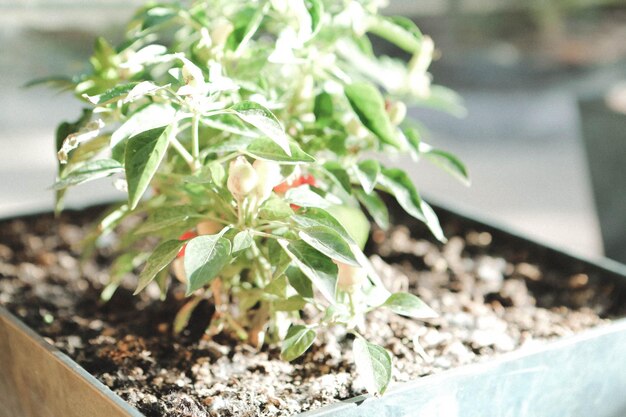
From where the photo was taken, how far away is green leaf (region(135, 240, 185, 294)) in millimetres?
654

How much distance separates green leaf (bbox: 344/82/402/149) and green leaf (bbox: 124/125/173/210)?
0.59 ft

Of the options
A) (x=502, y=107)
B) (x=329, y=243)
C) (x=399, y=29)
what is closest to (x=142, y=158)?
(x=329, y=243)

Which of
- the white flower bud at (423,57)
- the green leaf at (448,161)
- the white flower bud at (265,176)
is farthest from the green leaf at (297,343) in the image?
the white flower bud at (423,57)

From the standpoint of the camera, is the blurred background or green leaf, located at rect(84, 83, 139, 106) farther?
the blurred background

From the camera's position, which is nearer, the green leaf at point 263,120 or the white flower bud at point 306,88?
the green leaf at point 263,120

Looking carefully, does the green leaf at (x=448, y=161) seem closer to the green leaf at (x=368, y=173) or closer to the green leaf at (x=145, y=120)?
the green leaf at (x=368, y=173)

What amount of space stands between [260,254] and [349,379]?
0.14m

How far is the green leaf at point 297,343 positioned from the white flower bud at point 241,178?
12cm

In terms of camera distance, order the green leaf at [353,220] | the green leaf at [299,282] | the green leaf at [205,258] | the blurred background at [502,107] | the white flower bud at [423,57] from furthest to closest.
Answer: the blurred background at [502,107]
the white flower bud at [423,57]
the green leaf at [353,220]
the green leaf at [299,282]
the green leaf at [205,258]

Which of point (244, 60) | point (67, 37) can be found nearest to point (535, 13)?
point (67, 37)

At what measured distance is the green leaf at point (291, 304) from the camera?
75 cm

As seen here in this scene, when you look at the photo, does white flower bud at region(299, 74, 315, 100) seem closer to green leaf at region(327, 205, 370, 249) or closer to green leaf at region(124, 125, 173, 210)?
green leaf at region(327, 205, 370, 249)

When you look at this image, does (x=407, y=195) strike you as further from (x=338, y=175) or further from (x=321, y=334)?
(x=321, y=334)

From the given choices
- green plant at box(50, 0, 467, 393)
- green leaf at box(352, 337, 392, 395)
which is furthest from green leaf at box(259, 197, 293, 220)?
green leaf at box(352, 337, 392, 395)
